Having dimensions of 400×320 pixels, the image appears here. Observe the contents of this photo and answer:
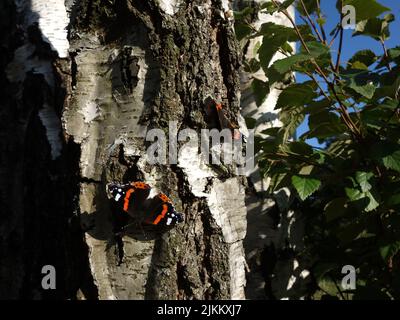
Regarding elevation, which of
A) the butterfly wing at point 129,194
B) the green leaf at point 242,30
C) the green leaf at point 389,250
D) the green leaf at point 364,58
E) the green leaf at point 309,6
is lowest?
the green leaf at point 389,250

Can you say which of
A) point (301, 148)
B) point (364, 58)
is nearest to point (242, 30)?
point (364, 58)

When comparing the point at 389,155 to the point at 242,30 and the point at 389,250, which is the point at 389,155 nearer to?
the point at 389,250

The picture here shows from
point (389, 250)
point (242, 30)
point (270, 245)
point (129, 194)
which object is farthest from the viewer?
point (270, 245)

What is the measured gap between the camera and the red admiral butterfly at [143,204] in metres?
1.03

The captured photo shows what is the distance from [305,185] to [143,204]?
52 cm

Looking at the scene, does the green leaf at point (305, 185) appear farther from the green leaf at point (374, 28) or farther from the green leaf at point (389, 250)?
the green leaf at point (374, 28)

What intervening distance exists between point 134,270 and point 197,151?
0.34m

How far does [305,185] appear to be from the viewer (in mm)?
1286

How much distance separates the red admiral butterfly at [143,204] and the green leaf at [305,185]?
39 cm

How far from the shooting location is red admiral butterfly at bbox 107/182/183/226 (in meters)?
1.03

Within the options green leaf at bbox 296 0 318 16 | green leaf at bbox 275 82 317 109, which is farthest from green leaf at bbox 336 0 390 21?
green leaf at bbox 275 82 317 109

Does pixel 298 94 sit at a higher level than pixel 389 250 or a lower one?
higher

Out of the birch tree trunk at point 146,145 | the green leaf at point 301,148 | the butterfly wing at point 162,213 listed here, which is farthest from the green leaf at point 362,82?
the butterfly wing at point 162,213
